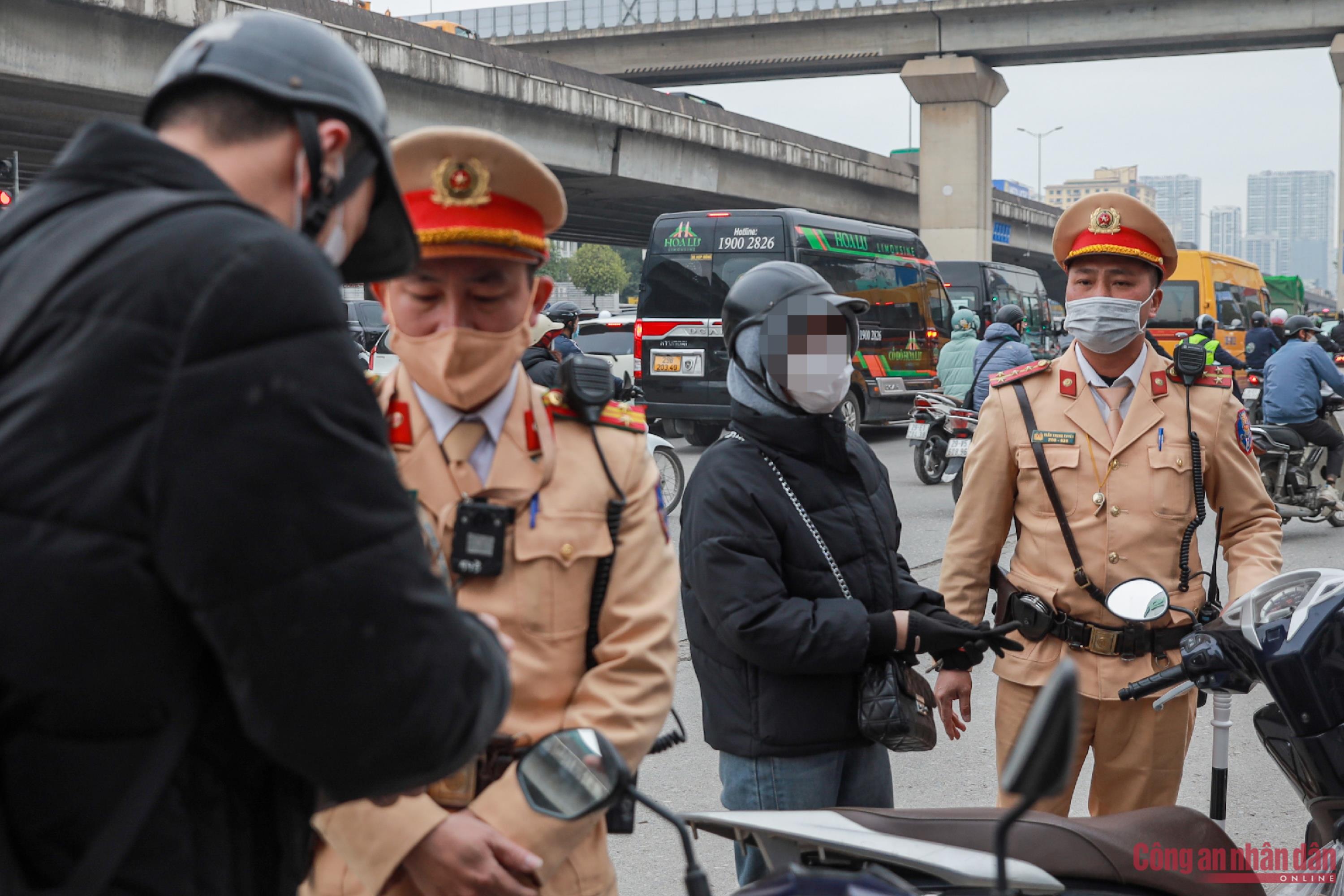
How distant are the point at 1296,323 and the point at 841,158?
81.6 feet

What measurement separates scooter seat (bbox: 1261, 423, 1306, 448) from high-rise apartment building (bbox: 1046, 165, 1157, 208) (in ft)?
398

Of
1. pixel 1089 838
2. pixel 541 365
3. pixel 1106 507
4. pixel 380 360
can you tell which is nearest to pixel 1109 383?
pixel 1106 507

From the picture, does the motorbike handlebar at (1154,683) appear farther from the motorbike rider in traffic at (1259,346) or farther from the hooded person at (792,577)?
the motorbike rider in traffic at (1259,346)

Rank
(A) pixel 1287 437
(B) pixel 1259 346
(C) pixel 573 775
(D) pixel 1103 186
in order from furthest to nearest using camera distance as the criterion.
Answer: (D) pixel 1103 186
(B) pixel 1259 346
(A) pixel 1287 437
(C) pixel 573 775

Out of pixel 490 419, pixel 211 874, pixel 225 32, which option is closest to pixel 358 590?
pixel 211 874

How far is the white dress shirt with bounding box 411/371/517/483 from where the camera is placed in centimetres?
204

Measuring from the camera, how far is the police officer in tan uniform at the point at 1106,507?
3.20 meters

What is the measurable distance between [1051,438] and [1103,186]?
152 m

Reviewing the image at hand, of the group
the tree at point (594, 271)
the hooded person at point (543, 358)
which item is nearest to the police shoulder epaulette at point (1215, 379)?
the hooded person at point (543, 358)

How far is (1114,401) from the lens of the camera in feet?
11.3

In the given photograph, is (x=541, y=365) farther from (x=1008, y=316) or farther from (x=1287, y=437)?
(x=1287, y=437)

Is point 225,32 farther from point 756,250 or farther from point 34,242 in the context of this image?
point 756,250

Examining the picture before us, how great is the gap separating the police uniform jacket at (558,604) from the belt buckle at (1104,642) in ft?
5.06

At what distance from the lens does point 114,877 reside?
1.20 metres
